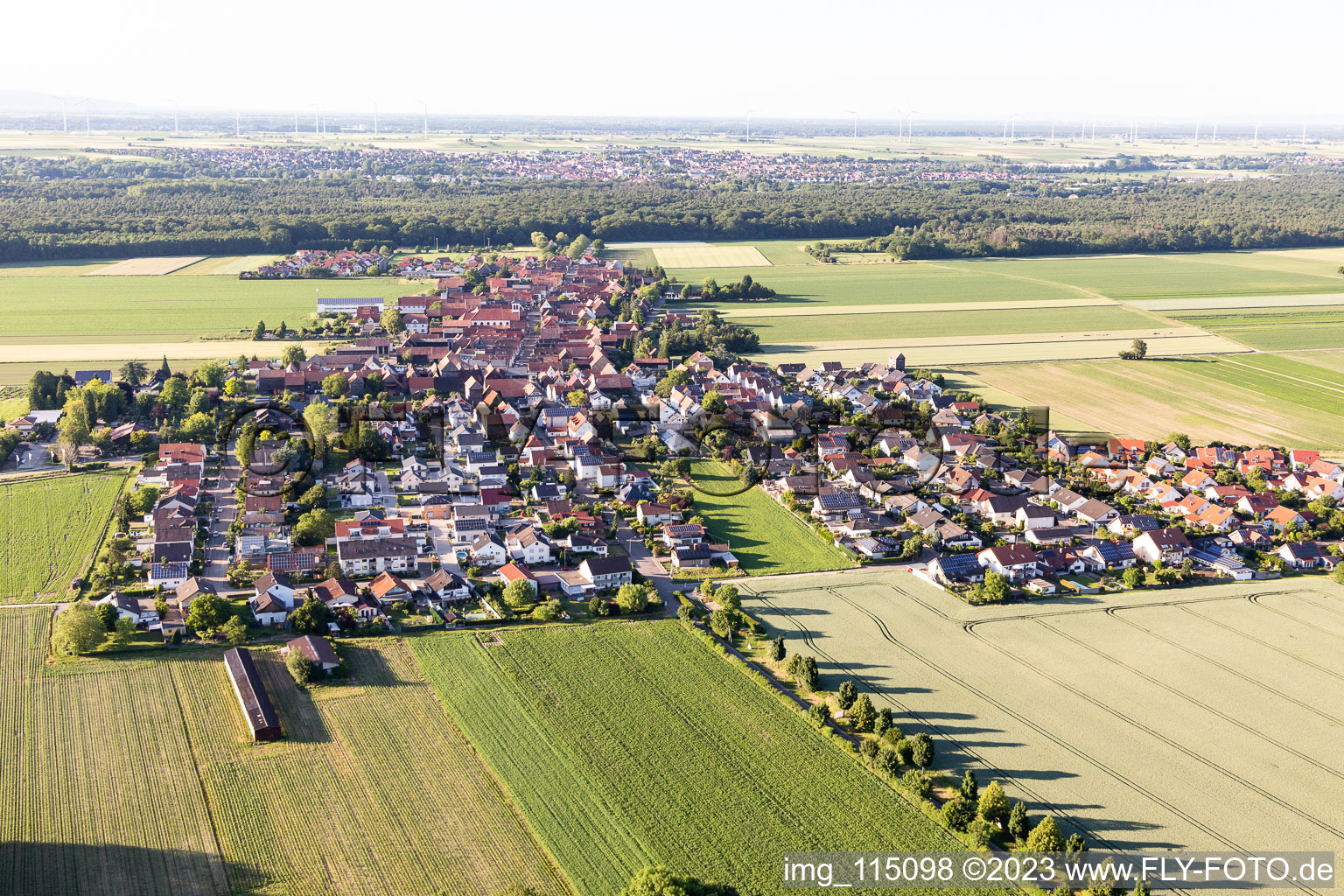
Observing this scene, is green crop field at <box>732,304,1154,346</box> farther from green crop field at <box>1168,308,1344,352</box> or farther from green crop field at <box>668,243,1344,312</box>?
green crop field at <box>668,243,1344,312</box>

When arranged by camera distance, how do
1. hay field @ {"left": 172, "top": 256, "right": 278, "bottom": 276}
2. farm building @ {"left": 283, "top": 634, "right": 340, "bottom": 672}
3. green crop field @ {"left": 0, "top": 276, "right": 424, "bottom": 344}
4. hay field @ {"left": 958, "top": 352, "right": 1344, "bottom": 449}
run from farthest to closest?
hay field @ {"left": 172, "top": 256, "right": 278, "bottom": 276}
green crop field @ {"left": 0, "top": 276, "right": 424, "bottom": 344}
hay field @ {"left": 958, "top": 352, "right": 1344, "bottom": 449}
farm building @ {"left": 283, "top": 634, "right": 340, "bottom": 672}

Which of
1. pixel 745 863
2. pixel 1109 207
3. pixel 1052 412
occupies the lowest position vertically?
pixel 745 863

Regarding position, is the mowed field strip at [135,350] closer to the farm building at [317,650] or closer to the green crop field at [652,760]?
the farm building at [317,650]

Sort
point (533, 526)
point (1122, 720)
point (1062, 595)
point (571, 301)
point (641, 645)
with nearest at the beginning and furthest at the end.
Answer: point (1122, 720) → point (641, 645) → point (1062, 595) → point (533, 526) → point (571, 301)

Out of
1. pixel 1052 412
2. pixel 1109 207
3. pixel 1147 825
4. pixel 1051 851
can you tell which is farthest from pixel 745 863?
pixel 1109 207

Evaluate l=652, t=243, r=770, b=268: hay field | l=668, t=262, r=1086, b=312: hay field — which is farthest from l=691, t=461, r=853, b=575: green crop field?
l=652, t=243, r=770, b=268: hay field

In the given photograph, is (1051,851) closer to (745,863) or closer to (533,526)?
(745,863)

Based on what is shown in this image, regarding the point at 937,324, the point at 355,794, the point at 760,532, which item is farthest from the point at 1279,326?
the point at 355,794
